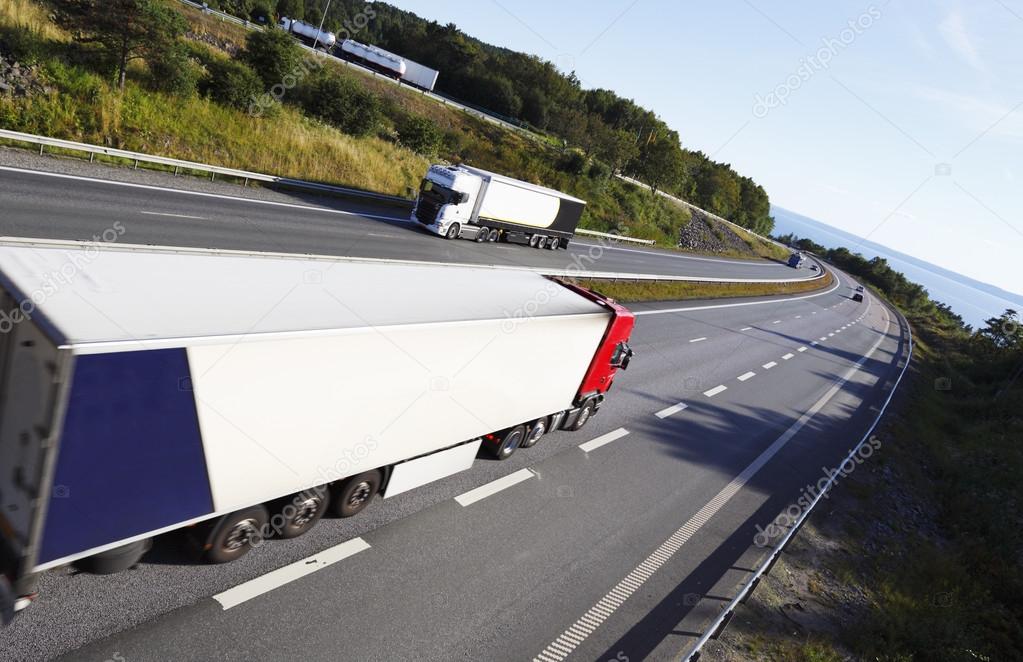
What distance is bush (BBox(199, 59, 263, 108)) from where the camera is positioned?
2575cm

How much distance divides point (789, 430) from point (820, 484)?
3.69m

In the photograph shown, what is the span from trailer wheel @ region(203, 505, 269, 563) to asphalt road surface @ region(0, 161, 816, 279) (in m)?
11.2

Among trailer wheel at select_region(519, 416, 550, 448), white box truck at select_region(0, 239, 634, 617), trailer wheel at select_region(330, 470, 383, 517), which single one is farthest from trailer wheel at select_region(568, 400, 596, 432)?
trailer wheel at select_region(330, 470, 383, 517)

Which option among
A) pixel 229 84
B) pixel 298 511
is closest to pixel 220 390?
pixel 298 511

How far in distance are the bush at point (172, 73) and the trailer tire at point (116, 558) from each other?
25.0m

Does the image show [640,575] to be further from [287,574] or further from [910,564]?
[910,564]

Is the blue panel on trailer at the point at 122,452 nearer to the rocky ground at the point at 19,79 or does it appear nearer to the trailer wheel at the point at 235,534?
the trailer wheel at the point at 235,534

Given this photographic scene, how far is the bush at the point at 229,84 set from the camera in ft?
84.5

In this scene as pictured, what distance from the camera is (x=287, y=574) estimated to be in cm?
641

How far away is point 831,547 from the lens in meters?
10.8

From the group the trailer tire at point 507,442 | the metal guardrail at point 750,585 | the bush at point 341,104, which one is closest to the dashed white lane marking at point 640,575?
the metal guardrail at point 750,585

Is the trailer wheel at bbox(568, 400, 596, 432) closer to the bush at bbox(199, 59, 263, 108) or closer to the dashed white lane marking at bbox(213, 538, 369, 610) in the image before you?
the dashed white lane marking at bbox(213, 538, 369, 610)

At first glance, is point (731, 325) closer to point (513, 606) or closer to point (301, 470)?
point (513, 606)

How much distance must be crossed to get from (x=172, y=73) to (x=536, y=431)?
78.8 ft
